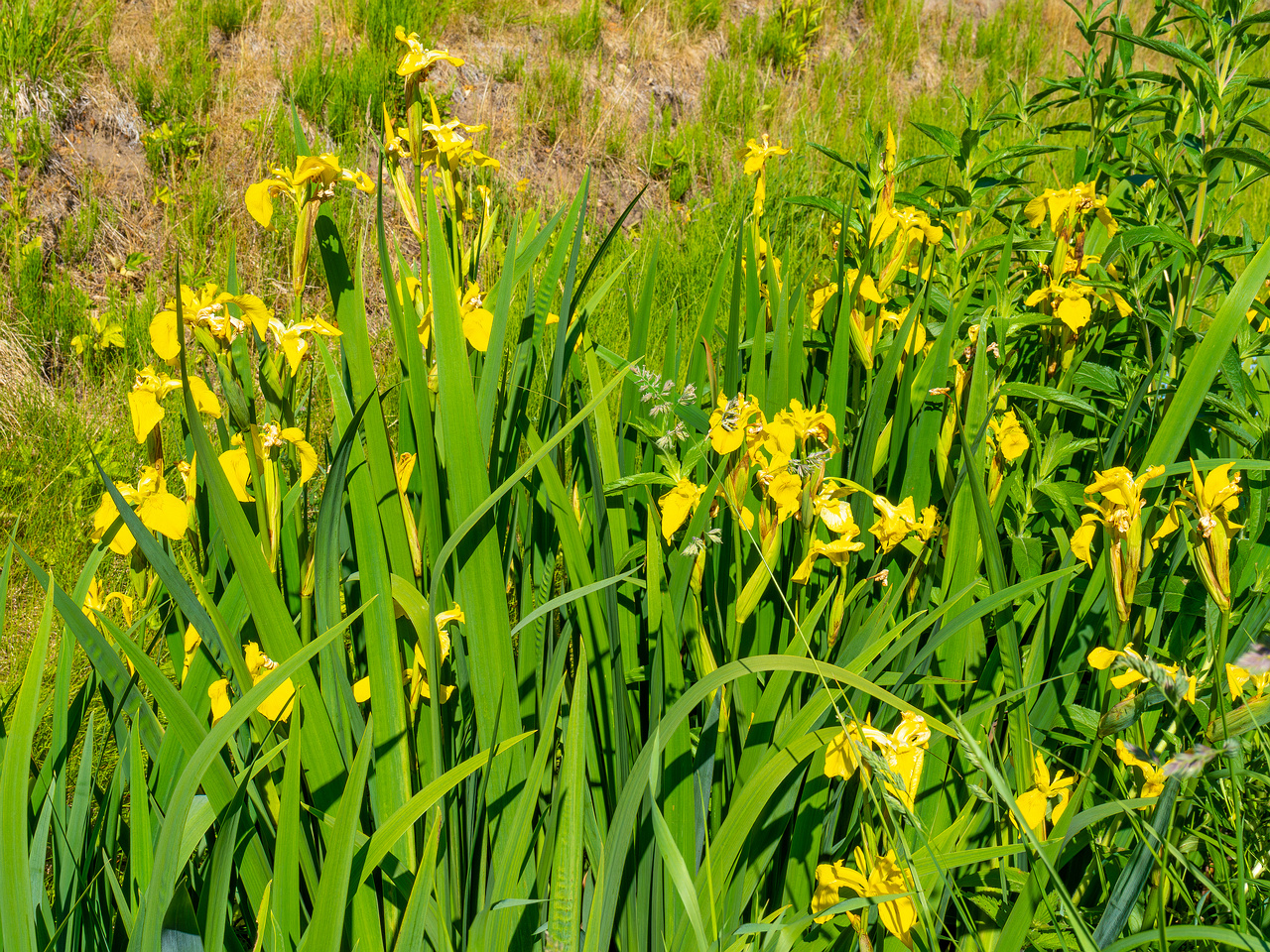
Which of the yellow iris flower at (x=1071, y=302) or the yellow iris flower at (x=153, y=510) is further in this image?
the yellow iris flower at (x=1071, y=302)

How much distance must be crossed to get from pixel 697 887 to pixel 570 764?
24 cm

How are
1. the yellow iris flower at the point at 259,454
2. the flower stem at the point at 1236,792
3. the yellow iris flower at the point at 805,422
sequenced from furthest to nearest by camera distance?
1. the yellow iris flower at the point at 805,422
2. the yellow iris flower at the point at 259,454
3. the flower stem at the point at 1236,792

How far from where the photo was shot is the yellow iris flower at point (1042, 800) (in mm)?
916

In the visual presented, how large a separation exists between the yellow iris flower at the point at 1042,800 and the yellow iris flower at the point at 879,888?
0.52 feet

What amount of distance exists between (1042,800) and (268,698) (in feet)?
2.62

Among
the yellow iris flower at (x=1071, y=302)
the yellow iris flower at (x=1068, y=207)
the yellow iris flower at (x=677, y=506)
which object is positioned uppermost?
the yellow iris flower at (x=1068, y=207)

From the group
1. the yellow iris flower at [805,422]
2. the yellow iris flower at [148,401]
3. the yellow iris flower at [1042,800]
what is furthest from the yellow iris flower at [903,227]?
the yellow iris flower at [148,401]

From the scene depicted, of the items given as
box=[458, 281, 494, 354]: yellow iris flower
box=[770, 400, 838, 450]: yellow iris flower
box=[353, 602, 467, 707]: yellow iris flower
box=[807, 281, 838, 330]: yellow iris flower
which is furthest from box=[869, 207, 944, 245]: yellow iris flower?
box=[353, 602, 467, 707]: yellow iris flower

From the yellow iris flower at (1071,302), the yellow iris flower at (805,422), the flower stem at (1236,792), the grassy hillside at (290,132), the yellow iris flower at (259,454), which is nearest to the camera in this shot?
the flower stem at (1236,792)

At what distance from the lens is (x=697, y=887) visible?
928mm

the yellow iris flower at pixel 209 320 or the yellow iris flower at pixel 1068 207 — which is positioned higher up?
the yellow iris flower at pixel 1068 207

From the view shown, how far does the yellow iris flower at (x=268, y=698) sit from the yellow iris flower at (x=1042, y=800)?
0.73 metres

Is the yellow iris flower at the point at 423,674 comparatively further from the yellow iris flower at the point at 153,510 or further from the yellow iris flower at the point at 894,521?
the yellow iris flower at the point at 894,521

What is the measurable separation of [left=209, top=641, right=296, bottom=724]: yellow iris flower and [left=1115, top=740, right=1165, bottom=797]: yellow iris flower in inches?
30.9
